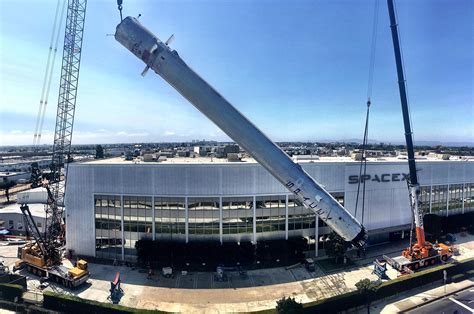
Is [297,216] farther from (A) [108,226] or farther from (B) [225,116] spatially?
(A) [108,226]

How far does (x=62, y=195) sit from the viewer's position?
4656 cm

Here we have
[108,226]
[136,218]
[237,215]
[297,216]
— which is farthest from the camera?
[297,216]

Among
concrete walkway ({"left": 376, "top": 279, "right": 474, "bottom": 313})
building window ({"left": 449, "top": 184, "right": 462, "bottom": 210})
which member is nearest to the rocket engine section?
concrete walkway ({"left": 376, "top": 279, "right": 474, "bottom": 313})

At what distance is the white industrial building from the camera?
1588 inches

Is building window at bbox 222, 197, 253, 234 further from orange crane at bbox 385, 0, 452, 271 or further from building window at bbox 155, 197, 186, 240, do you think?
orange crane at bbox 385, 0, 452, 271

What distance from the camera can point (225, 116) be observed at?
83.5ft

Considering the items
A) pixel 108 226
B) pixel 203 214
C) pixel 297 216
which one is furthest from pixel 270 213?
pixel 108 226

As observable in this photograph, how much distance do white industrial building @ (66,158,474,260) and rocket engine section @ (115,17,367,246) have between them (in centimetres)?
1358

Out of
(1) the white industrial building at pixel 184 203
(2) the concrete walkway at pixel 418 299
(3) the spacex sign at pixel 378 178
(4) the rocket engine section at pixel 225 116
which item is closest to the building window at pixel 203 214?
(1) the white industrial building at pixel 184 203

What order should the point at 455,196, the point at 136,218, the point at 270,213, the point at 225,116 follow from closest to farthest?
the point at 225,116 < the point at 136,218 < the point at 270,213 < the point at 455,196

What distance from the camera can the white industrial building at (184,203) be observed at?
132ft

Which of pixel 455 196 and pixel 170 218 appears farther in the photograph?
pixel 455 196

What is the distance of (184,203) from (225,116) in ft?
65.6

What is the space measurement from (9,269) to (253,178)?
128 ft
